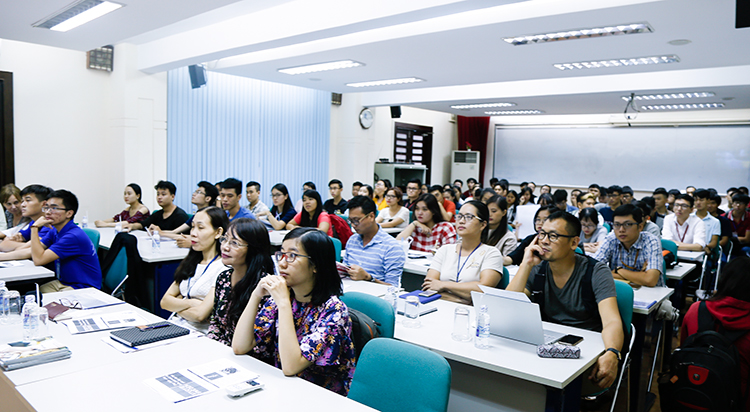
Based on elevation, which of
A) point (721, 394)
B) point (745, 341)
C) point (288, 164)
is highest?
point (288, 164)

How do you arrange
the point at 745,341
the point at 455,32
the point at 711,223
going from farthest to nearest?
the point at 711,223 → the point at 455,32 → the point at 745,341

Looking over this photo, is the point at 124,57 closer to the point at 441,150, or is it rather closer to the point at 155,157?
the point at 155,157

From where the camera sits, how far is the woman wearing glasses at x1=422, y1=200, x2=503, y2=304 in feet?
11.1

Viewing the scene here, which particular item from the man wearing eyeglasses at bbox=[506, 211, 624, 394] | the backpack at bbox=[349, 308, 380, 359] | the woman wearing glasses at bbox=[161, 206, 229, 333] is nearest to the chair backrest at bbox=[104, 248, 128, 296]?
the woman wearing glasses at bbox=[161, 206, 229, 333]

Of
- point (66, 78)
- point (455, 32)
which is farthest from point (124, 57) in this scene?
point (455, 32)

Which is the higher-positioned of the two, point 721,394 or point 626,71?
point 626,71

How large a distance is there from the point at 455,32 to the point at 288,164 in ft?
18.5

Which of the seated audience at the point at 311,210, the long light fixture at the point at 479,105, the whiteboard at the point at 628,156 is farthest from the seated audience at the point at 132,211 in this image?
the whiteboard at the point at 628,156

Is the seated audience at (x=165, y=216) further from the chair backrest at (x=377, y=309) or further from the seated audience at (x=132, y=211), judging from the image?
the chair backrest at (x=377, y=309)

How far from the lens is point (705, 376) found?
2.65 metres

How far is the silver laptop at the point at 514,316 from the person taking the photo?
2371mm

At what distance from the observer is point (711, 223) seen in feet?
20.8

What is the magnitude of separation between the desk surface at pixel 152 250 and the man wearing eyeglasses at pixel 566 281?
308cm

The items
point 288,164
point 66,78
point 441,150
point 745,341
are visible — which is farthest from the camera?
point 441,150
